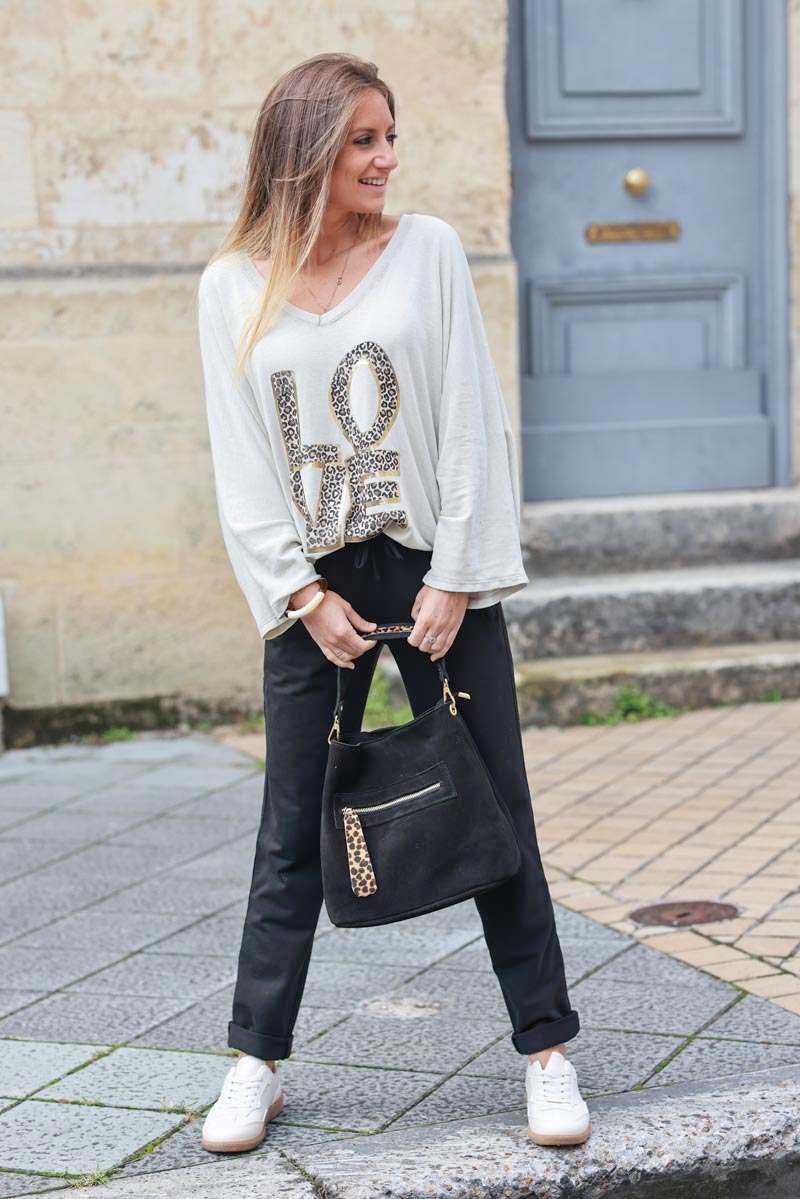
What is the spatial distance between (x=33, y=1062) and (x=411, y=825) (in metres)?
1.08

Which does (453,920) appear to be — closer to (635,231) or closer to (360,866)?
(360,866)

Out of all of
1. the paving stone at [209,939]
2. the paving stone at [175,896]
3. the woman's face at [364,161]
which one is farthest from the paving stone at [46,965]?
the woman's face at [364,161]

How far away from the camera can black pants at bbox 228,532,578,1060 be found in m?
2.63

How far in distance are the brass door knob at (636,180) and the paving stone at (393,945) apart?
12.9 ft

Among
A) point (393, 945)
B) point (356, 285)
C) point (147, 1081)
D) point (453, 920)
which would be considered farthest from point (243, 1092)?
point (356, 285)

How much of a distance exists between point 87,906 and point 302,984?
149cm

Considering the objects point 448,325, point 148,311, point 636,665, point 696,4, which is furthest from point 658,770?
point 696,4

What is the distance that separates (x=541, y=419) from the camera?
6.74 metres

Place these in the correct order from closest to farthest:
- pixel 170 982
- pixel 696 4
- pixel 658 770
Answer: pixel 170 982
pixel 658 770
pixel 696 4

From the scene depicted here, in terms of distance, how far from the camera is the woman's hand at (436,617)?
254cm

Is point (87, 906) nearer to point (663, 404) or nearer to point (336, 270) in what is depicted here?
point (336, 270)

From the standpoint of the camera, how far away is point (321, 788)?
2682 millimetres

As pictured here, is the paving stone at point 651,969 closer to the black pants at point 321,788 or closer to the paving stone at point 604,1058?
the paving stone at point 604,1058

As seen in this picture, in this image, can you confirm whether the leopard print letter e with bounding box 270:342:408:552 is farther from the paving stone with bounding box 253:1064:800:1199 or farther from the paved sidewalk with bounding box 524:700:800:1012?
the paved sidewalk with bounding box 524:700:800:1012
